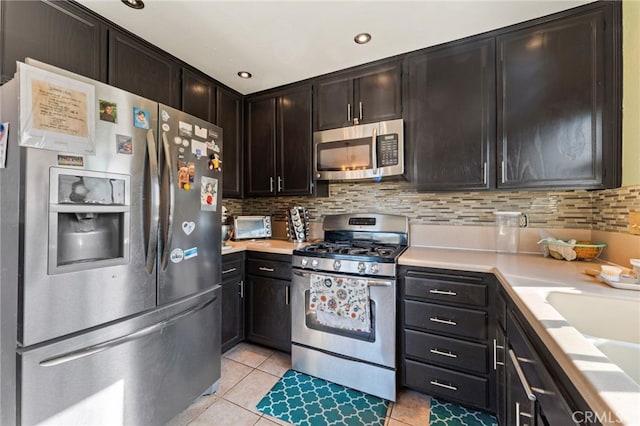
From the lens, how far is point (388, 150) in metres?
2.06

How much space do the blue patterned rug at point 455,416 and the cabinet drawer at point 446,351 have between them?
30 centimetres

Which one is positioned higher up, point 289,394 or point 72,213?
point 72,213

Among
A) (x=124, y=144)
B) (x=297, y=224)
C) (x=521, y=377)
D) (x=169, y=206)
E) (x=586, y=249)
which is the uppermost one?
(x=124, y=144)

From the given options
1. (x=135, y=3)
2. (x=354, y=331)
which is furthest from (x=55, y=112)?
(x=354, y=331)

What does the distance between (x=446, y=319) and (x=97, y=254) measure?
190 cm

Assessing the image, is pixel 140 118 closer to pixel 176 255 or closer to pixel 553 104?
pixel 176 255

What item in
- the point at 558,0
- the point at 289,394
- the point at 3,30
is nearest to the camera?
the point at 3,30

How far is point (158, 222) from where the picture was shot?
4.48 ft

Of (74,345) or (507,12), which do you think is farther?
(507,12)

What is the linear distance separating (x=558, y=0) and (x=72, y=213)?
8.98 feet

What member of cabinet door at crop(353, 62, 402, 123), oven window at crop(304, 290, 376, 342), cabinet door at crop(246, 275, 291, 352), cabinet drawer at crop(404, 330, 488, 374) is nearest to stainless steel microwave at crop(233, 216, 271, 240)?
cabinet door at crop(246, 275, 291, 352)

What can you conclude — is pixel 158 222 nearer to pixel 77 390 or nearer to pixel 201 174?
pixel 201 174

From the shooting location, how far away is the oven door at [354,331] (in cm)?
170

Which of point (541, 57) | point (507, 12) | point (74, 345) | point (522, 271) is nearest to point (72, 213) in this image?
point (74, 345)
